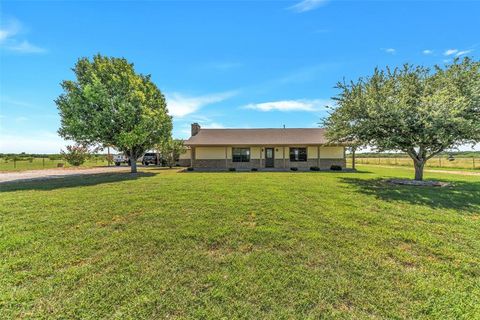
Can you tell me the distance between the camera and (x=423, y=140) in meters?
10.2

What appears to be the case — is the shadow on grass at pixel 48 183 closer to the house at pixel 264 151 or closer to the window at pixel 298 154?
the house at pixel 264 151

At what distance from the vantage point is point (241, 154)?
74.8ft

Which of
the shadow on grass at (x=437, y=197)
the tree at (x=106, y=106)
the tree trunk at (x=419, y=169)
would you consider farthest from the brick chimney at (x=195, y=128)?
the tree trunk at (x=419, y=169)

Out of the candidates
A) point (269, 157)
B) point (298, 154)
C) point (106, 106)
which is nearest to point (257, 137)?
point (269, 157)

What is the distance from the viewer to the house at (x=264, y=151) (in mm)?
21688

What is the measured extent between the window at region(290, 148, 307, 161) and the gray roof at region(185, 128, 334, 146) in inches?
42.1

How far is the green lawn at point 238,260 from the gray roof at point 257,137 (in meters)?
14.9

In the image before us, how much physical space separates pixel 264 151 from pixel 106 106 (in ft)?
45.0

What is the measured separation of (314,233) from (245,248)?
5.19 feet

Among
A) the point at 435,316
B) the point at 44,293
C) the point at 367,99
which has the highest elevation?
the point at 367,99

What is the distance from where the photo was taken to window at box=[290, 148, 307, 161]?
22.3 metres

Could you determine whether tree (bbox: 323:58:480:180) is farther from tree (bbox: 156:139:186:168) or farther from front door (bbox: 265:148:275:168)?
tree (bbox: 156:139:186:168)

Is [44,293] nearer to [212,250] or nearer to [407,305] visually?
[212,250]

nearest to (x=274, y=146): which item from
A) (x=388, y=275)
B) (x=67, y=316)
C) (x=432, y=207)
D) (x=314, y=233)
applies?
(x=432, y=207)
